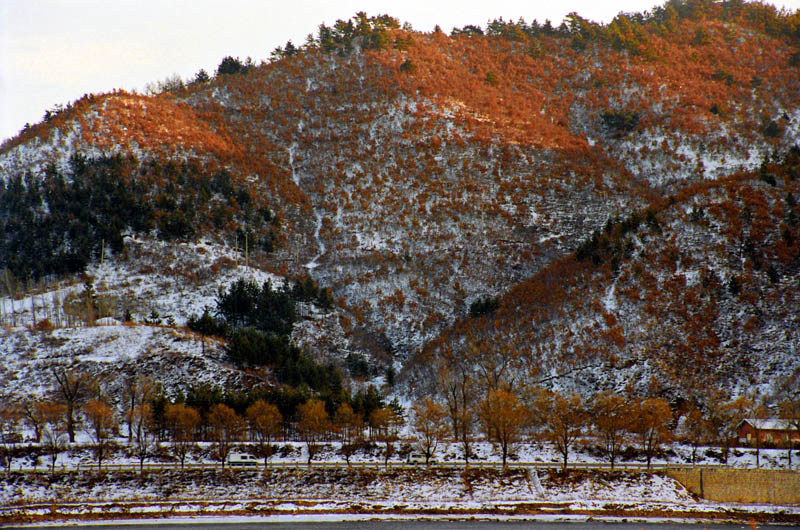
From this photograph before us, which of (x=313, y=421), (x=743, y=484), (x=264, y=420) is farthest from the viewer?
(x=313, y=421)

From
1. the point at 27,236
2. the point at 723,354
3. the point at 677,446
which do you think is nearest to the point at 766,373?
the point at 723,354

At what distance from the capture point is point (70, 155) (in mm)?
119000

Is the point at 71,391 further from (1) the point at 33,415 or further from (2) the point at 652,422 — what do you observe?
(2) the point at 652,422

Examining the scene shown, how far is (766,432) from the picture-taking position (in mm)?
60062

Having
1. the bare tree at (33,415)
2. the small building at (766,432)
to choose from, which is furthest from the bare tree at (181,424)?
the small building at (766,432)

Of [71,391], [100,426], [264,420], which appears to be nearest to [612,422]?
[264,420]

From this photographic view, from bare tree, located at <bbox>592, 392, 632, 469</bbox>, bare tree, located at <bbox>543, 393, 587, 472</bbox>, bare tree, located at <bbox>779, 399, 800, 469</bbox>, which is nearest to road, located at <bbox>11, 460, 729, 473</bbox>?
bare tree, located at <bbox>592, 392, 632, 469</bbox>

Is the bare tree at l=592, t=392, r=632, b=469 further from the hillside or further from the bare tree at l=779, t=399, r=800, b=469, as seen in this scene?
the bare tree at l=779, t=399, r=800, b=469

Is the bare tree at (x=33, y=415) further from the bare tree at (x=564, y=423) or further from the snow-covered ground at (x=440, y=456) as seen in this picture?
the bare tree at (x=564, y=423)

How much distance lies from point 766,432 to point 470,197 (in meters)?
69.1

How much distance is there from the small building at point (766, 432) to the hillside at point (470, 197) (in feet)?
23.4

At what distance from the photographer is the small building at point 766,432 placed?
2312 inches

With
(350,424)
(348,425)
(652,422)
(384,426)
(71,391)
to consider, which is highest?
(71,391)

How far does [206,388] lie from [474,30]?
151 metres
